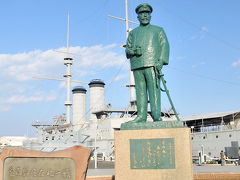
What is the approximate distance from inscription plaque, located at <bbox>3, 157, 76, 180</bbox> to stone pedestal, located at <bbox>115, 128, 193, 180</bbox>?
182cm

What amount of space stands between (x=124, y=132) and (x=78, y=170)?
1.88 m

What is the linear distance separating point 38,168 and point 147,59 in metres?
3.52

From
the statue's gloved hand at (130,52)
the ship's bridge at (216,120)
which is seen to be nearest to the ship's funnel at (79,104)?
the ship's bridge at (216,120)

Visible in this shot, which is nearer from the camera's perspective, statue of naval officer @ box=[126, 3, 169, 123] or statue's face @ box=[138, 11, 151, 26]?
statue of naval officer @ box=[126, 3, 169, 123]

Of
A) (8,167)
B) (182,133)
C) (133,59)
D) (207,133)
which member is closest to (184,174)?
(182,133)

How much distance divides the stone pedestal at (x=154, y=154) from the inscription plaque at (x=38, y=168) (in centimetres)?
182

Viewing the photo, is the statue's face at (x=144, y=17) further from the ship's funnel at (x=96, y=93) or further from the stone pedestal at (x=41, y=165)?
the ship's funnel at (x=96, y=93)

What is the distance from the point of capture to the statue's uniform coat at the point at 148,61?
274 inches

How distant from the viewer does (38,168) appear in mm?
4938

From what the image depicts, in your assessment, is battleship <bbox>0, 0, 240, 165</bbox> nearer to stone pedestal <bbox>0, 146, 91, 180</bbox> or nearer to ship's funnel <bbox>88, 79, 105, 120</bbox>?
ship's funnel <bbox>88, 79, 105, 120</bbox>

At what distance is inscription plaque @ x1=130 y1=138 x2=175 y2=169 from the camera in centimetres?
636

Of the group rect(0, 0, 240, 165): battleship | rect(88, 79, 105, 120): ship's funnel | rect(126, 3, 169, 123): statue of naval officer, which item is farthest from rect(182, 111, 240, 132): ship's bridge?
rect(126, 3, 169, 123): statue of naval officer

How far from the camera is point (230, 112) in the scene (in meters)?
33.8

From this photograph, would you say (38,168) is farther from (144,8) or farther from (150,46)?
(144,8)
